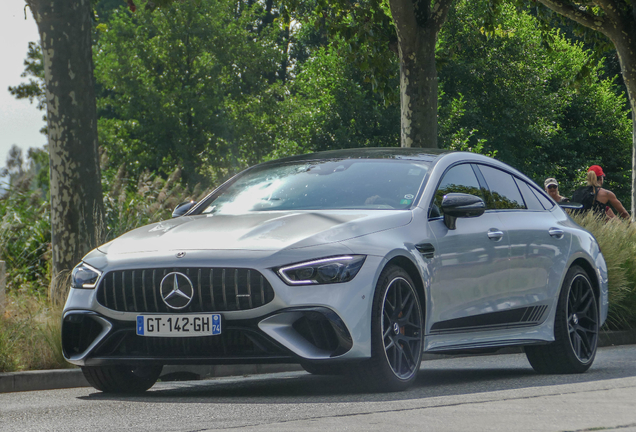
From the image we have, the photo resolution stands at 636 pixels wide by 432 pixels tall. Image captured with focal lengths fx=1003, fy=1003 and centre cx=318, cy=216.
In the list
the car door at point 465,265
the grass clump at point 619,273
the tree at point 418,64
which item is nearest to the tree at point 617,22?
the tree at point 418,64

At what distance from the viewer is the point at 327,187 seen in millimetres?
6781

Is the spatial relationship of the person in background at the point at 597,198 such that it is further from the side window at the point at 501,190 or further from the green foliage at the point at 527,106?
the green foliage at the point at 527,106

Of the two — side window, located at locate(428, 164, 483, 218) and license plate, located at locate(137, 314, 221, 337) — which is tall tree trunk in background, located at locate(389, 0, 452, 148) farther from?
license plate, located at locate(137, 314, 221, 337)

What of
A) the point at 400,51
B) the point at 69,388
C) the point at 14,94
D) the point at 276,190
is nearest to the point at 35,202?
the point at 400,51

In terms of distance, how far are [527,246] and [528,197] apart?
2.35ft

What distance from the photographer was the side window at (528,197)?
802cm

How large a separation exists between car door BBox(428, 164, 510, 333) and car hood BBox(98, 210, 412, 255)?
0.40 metres

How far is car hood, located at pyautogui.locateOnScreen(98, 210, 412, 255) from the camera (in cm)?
574

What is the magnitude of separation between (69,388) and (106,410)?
2.09 m

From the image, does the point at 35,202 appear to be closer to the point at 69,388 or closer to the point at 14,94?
the point at 69,388

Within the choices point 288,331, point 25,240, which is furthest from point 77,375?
point 25,240

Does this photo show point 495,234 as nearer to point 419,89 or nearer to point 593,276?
point 593,276

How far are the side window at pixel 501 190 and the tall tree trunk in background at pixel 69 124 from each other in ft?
15.4

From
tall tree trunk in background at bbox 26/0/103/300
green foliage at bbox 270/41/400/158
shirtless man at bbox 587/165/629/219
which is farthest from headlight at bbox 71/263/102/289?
green foliage at bbox 270/41/400/158
